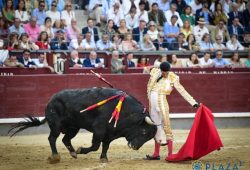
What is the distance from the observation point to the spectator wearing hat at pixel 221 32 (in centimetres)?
1583

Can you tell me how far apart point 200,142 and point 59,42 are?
213 inches

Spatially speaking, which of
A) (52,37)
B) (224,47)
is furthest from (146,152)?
(224,47)

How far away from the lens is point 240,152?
10.1m

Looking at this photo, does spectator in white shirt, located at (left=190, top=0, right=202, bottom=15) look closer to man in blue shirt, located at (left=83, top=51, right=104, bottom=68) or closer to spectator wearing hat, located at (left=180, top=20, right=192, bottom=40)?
spectator wearing hat, located at (left=180, top=20, right=192, bottom=40)

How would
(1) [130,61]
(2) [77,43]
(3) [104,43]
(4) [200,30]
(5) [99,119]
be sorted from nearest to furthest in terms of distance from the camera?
(5) [99,119] → (1) [130,61] → (2) [77,43] → (3) [104,43] → (4) [200,30]

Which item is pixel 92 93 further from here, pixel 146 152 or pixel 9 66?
pixel 9 66

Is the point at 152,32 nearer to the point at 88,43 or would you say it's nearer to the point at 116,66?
the point at 88,43

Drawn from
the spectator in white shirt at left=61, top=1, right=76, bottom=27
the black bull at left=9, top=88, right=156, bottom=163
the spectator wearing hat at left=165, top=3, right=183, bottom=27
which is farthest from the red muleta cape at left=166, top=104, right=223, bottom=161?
the spectator wearing hat at left=165, top=3, right=183, bottom=27

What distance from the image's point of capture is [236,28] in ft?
53.5

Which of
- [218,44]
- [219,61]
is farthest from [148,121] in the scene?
[218,44]

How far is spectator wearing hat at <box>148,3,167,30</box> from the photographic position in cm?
1536

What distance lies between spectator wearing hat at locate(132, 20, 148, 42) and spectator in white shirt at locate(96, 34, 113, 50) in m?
0.67

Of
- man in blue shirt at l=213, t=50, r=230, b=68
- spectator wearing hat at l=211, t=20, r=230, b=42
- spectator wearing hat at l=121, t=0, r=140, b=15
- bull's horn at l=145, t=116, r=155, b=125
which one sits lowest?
bull's horn at l=145, t=116, r=155, b=125

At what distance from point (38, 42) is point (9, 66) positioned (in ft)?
2.79
